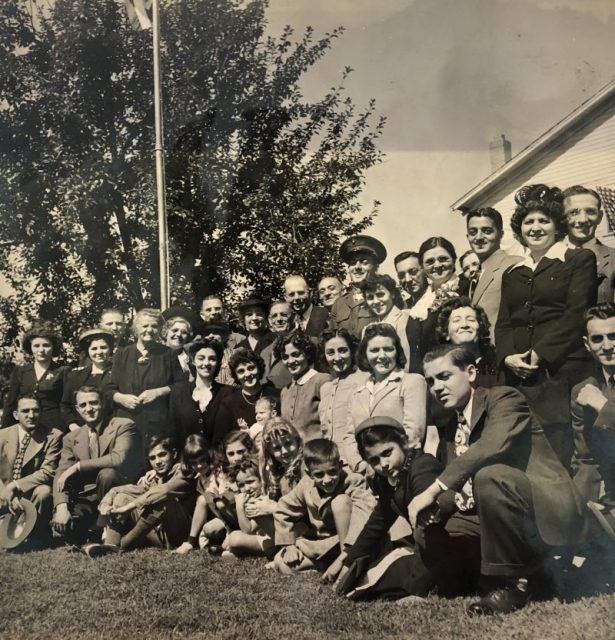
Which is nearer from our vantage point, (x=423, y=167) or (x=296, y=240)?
(x=423, y=167)

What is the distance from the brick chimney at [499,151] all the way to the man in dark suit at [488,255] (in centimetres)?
34

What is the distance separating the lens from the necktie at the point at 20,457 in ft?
17.0

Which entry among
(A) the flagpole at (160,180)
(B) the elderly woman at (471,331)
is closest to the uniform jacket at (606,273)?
(B) the elderly woman at (471,331)

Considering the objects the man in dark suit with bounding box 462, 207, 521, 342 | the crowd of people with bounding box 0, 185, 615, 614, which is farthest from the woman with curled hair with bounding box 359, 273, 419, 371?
the man in dark suit with bounding box 462, 207, 521, 342

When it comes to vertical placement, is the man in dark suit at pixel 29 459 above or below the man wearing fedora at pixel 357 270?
below

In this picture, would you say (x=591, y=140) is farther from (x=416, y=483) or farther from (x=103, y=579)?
(x=103, y=579)

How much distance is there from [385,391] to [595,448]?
3.37ft

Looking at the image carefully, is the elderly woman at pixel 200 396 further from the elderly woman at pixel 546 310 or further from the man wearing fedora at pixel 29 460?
the elderly woman at pixel 546 310

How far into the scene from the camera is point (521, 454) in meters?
3.44

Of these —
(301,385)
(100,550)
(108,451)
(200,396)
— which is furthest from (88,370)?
(301,385)

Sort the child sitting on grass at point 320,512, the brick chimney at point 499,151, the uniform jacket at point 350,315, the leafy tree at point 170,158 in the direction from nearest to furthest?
the child sitting on grass at point 320,512 < the brick chimney at point 499,151 < the uniform jacket at point 350,315 < the leafy tree at point 170,158

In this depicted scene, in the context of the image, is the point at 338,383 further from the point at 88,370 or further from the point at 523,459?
the point at 88,370

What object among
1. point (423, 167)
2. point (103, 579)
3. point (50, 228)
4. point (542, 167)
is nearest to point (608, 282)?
point (542, 167)

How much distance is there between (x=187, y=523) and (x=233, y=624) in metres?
0.99
